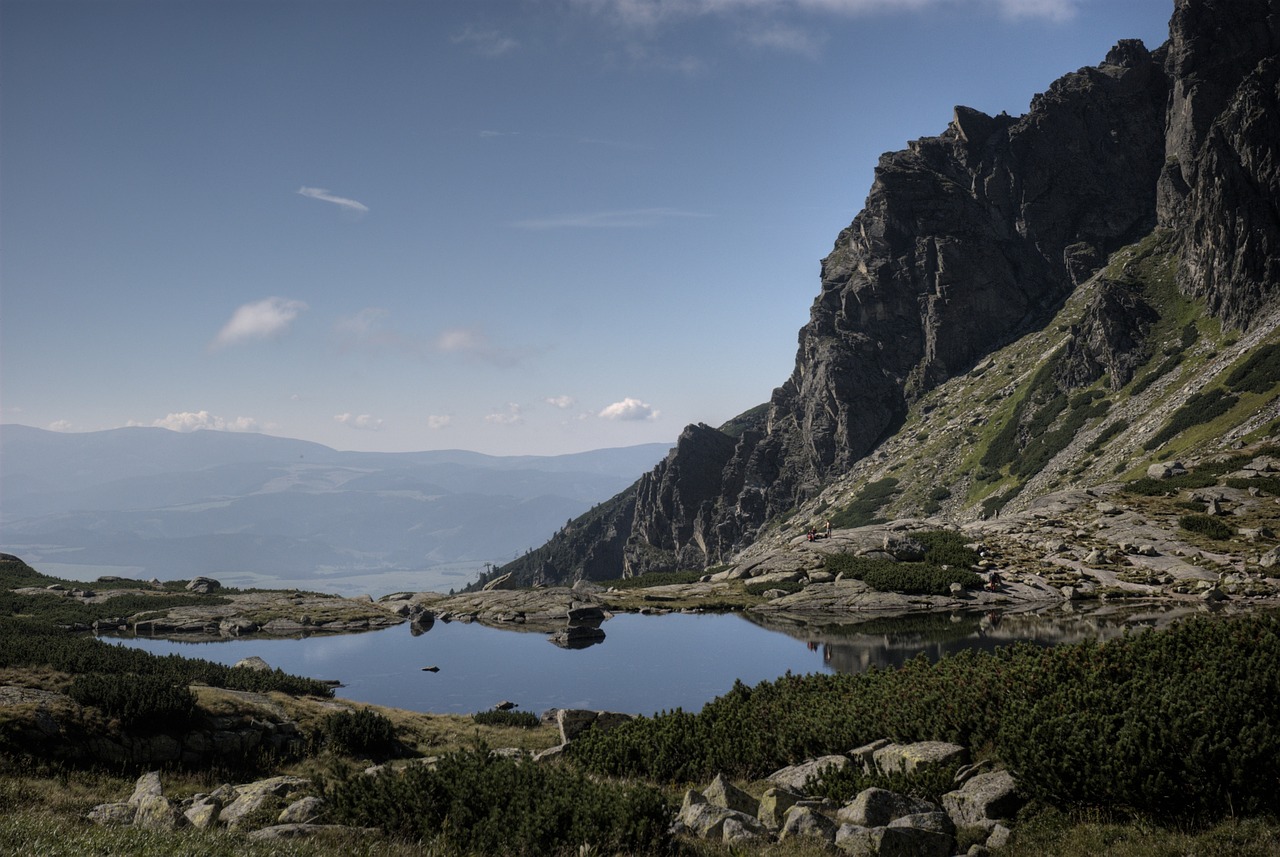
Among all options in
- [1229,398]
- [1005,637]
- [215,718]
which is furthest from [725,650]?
[1229,398]

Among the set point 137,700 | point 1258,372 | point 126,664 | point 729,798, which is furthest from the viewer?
point 1258,372

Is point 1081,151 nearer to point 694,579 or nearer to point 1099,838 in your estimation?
point 694,579

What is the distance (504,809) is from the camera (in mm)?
13664

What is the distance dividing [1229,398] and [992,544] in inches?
1693

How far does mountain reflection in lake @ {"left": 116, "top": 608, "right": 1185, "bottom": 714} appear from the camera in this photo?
3775cm

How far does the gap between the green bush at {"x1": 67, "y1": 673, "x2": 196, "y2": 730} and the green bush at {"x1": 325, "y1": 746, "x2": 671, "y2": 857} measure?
32.2ft

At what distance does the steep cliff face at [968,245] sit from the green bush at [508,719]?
122535 millimetres

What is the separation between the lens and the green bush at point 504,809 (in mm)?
12398

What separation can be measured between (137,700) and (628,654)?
2956 cm

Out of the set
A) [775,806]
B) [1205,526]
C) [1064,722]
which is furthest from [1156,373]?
[775,806]

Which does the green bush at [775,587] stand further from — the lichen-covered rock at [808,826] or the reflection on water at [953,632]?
the lichen-covered rock at [808,826]

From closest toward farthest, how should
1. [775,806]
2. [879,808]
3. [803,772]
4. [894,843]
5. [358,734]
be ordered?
[894,843]
[879,808]
[775,806]
[803,772]
[358,734]

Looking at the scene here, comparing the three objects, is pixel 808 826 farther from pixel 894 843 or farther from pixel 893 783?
pixel 893 783

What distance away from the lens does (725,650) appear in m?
45.9
